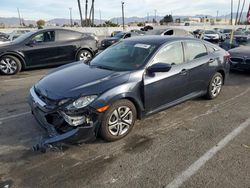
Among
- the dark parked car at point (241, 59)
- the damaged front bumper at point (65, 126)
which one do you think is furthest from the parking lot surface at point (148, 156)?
the dark parked car at point (241, 59)

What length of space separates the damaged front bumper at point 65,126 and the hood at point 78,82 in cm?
22

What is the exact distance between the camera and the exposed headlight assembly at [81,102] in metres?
3.27

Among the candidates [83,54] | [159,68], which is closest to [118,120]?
[159,68]

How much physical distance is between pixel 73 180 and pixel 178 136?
183cm

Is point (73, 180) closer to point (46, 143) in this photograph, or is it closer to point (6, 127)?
point (46, 143)

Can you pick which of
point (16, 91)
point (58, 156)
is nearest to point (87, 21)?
point (16, 91)

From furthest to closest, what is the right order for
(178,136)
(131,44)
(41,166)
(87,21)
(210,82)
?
(87,21), (210,82), (131,44), (178,136), (41,166)

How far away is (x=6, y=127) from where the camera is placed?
4.24 metres

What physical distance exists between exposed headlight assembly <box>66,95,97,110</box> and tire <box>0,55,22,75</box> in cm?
608

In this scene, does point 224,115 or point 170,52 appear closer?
point 170,52

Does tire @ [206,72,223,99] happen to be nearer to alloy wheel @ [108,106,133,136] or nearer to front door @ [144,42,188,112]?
front door @ [144,42,188,112]

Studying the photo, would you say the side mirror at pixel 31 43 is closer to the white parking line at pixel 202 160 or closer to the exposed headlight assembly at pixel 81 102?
the exposed headlight assembly at pixel 81 102

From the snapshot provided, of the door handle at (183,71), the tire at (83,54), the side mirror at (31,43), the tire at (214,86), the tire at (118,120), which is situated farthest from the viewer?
the tire at (83,54)

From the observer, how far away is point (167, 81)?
4.22m
